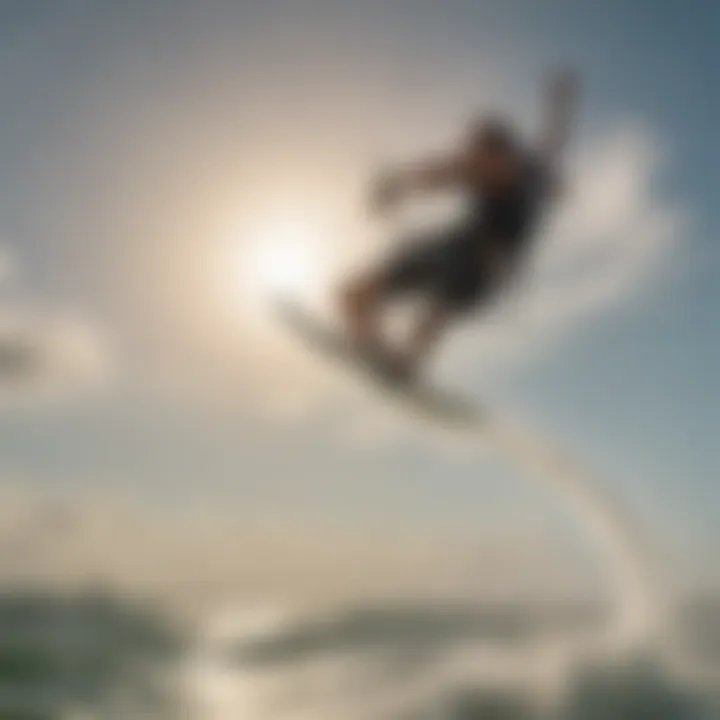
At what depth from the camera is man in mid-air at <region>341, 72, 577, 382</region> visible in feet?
6.43

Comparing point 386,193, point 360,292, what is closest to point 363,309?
point 360,292

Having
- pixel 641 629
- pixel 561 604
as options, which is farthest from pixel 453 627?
pixel 641 629

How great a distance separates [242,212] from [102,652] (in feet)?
2.71

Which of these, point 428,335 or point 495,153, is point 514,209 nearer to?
point 495,153

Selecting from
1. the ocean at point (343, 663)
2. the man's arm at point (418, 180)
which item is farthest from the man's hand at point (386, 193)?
the ocean at point (343, 663)

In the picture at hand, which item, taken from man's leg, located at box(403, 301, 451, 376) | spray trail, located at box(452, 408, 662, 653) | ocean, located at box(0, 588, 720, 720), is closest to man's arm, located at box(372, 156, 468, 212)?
man's leg, located at box(403, 301, 451, 376)

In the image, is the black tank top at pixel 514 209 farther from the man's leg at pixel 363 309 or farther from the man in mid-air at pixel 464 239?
→ the man's leg at pixel 363 309

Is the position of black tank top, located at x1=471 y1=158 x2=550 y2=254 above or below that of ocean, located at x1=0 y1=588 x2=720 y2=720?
above

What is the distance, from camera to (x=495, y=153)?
1945 millimetres

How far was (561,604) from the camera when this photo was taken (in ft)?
6.85

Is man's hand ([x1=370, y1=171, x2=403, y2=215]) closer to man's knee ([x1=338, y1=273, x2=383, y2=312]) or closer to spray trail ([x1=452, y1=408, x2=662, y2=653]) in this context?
man's knee ([x1=338, y1=273, x2=383, y2=312])

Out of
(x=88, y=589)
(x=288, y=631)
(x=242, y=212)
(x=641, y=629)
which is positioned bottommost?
(x=641, y=629)

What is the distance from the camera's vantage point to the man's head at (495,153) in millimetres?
1942

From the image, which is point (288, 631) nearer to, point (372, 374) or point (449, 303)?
point (372, 374)
